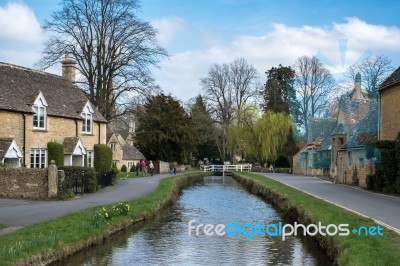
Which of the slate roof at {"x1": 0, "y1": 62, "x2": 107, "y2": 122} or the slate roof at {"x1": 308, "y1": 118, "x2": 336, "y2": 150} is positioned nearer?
the slate roof at {"x1": 0, "y1": 62, "x2": 107, "y2": 122}

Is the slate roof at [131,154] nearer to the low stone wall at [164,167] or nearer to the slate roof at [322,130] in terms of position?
the low stone wall at [164,167]

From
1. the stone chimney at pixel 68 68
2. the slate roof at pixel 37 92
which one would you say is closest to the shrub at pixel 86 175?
the slate roof at pixel 37 92

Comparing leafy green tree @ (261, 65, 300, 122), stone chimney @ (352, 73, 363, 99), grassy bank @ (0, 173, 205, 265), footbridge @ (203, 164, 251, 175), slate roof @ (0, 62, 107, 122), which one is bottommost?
footbridge @ (203, 164, 251, 175)

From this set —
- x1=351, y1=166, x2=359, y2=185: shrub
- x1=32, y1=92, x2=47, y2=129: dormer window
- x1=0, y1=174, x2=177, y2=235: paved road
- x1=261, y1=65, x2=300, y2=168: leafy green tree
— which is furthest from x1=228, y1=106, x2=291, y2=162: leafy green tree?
x1=0, y1=174, x2=177, y2=235: paved road

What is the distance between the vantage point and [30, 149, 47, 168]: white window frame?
102ft

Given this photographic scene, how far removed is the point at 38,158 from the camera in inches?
1248

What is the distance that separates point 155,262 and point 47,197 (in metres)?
12.9

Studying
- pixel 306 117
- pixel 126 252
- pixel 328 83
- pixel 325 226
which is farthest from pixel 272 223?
pixel 306 117

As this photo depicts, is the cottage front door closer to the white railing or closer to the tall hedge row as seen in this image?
the tall hedge row

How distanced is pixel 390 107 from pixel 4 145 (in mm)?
22685

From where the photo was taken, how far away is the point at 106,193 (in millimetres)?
27688

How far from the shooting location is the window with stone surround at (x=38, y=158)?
31.2 m

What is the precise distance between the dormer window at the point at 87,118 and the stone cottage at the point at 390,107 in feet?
67.8

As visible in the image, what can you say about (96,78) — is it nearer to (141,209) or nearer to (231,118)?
(141,209)
